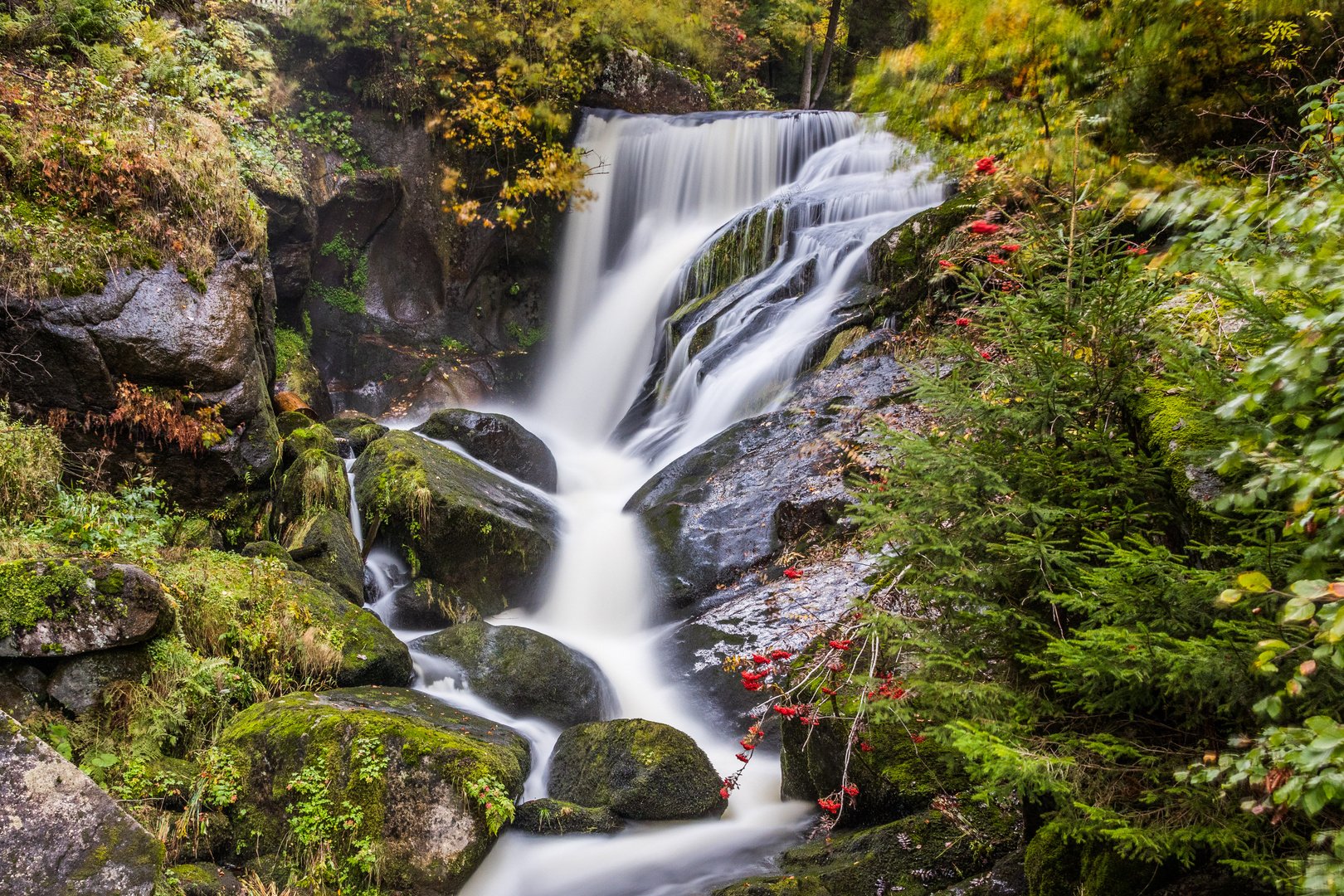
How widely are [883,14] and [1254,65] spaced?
21551 millimetres

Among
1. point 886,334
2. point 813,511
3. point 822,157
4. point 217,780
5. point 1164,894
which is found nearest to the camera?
point 1164,894

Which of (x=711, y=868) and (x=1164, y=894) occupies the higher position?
(x=1164, y=894)

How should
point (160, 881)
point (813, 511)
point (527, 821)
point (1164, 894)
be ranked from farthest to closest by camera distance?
1. point (813, 511)
2. point (527, 821)
3. point (160, 881)
4. point (1164, 894)

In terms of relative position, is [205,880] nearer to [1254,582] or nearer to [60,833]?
[60,833]

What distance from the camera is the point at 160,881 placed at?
10.3ft

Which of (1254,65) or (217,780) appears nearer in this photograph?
(217,780)

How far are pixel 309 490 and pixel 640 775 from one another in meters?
5.07

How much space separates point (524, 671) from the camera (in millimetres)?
6430

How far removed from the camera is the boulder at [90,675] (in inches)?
167

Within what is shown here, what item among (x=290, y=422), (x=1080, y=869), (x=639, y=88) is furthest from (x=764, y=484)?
(x=639, y=88)

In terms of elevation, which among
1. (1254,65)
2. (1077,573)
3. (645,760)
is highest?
(1254,65)

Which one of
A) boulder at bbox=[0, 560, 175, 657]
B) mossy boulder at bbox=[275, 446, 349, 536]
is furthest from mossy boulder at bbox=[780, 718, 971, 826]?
mossy boulder at bbox=[275, 446, 349, 536]

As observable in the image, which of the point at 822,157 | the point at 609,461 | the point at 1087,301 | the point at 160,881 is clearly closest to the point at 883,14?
the point at 822,157

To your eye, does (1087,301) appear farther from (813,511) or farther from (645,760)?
(813,511)
